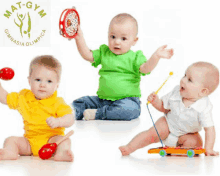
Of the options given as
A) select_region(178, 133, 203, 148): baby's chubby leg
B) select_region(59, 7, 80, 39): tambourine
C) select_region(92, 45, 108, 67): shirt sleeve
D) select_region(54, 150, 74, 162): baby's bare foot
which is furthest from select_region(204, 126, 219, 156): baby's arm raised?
select_region(92, 45, 108, 67): shirt sleeve

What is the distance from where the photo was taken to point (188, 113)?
247 centimetres

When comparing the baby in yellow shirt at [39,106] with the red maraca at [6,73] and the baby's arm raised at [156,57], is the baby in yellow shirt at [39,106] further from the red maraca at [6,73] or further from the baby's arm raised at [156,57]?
the baby's arm raised at [156,57]

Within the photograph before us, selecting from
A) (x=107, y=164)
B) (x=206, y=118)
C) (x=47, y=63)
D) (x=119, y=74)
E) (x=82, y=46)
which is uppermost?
(x=82, y=46)

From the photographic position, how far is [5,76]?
2389 mm

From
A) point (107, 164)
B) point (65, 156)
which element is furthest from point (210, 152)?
point (65, 156)

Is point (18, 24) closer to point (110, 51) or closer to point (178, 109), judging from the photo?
point (110, 51)

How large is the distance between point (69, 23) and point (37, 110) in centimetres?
97

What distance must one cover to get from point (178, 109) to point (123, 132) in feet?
2.25

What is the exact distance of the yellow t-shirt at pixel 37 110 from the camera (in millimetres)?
2404

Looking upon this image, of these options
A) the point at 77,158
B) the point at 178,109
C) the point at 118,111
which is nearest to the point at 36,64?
the point at 77,158

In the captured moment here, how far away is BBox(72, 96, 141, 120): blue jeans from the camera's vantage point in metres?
3.72

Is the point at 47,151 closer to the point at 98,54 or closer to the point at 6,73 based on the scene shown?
the point at 6,73

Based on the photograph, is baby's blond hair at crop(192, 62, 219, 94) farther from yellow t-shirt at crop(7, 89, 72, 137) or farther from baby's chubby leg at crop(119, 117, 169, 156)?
yellow t-shirt at crop(7, 89, 72, 137)

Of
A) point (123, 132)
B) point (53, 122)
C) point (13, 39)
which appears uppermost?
point (13, 39)
